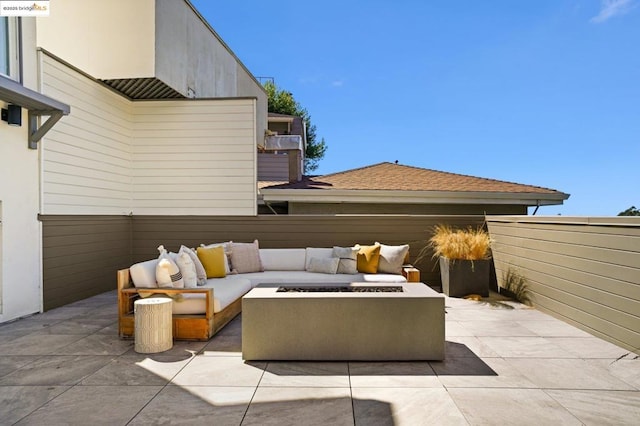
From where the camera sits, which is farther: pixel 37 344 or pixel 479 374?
pixel 37 344

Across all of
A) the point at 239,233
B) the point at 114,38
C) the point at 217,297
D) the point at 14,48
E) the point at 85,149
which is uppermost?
the point at 114,38

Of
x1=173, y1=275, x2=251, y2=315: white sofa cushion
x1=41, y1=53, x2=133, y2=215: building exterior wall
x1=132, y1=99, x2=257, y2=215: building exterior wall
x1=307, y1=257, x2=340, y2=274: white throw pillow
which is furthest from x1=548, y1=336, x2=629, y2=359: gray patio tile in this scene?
x1=41, y1=53, x2=133, y2=215: building exterior wall

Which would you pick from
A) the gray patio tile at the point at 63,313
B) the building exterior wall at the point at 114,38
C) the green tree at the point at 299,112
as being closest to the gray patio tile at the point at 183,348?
the gray patio tile at the point at 63,313

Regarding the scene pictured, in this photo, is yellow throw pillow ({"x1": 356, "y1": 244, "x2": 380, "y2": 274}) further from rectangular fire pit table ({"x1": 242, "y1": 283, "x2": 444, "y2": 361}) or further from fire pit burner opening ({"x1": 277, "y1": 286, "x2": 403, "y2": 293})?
rectangular fire pit table ({"x1": 242, "y1": 283, "x2": 444, "y2": 361})

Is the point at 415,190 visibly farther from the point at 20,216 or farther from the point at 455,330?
the point at 20,216

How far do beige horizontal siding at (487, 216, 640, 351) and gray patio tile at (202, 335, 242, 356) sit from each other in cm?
365

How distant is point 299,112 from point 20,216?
71.6 ft

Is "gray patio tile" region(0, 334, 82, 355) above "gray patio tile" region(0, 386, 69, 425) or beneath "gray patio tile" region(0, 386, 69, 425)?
beneath

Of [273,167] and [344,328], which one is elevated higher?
[273,167]

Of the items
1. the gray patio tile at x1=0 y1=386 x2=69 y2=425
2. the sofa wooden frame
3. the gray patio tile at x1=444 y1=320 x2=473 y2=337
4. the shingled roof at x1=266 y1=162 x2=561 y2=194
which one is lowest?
the gray patio tile at x1=444 y1=320 x2=473 y2=337

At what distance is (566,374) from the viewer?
3146 mm

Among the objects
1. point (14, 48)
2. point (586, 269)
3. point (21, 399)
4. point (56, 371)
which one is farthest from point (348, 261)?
point (14, 48)

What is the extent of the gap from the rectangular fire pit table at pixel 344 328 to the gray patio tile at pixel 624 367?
131 cm

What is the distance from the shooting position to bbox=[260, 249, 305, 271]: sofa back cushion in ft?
20.6
